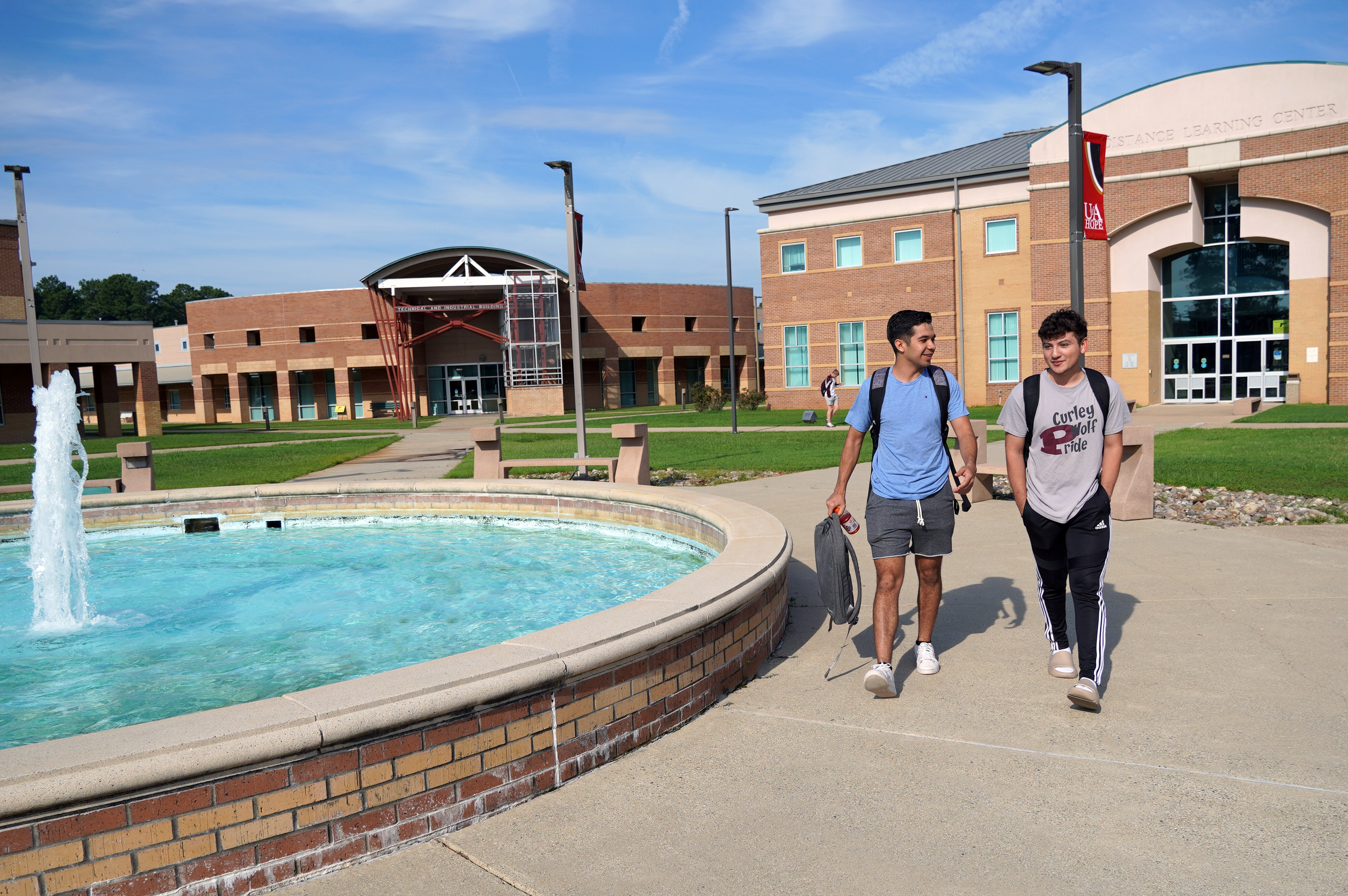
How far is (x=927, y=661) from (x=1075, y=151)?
7.29m

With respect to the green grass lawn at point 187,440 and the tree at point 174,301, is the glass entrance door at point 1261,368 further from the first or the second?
the tree at point 174,301

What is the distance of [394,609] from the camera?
23.7ft

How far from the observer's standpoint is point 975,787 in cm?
359

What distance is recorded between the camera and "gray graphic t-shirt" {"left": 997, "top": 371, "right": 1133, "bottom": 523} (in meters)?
4.48

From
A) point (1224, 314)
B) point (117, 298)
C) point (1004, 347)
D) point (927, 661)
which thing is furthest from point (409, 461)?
point (117, 298)

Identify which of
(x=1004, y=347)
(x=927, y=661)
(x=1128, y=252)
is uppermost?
(x=1128, y=252)

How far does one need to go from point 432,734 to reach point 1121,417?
3.44m

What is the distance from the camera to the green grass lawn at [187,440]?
95.9ft

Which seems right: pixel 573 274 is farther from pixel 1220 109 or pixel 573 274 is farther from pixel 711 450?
pixel 1220 109

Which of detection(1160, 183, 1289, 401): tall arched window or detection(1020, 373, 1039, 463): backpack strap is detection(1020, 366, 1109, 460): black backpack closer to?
detection(1020, 373, 1039, 463): backpack strap

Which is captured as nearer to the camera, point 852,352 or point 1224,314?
point 1224,314

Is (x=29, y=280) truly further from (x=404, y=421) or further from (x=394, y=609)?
(x=404, y=421)

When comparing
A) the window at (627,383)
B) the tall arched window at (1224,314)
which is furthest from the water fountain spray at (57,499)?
the window at (627,383)

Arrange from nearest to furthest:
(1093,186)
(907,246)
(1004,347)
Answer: (1093,186) < (1004,347) < (907,246)
